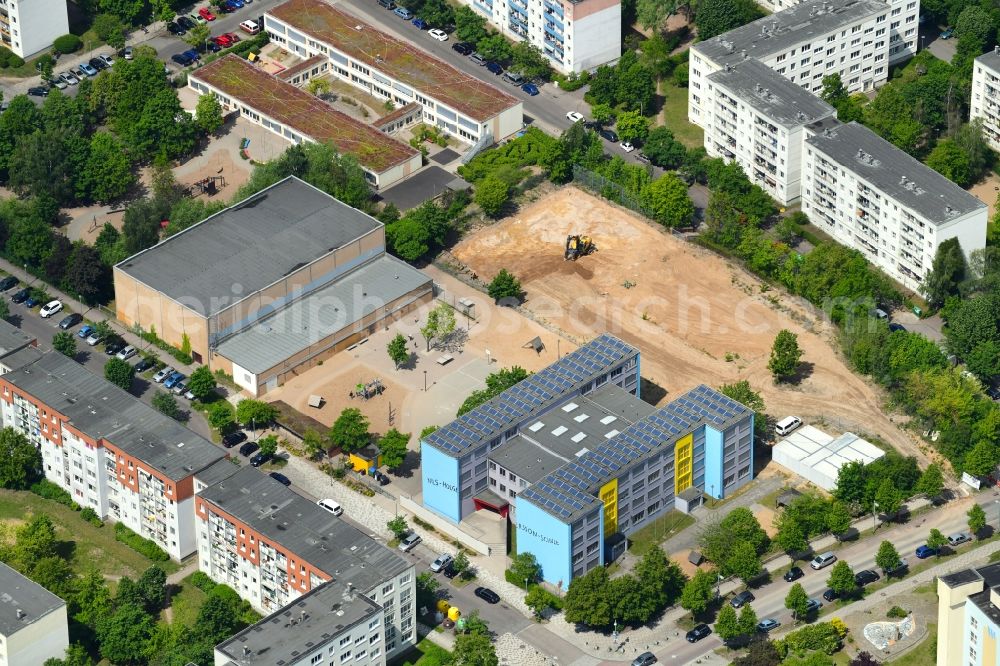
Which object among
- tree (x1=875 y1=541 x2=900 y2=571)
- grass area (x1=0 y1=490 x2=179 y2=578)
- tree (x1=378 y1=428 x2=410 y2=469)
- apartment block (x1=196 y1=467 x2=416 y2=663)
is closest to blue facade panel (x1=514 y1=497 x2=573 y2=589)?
apartment block (x1=196 y1=467 x2=416 y2=663)

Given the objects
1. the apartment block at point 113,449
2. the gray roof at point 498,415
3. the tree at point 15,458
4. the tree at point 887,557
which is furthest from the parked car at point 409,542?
the tree at point 887,557

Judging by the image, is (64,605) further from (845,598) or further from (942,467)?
(942,467)

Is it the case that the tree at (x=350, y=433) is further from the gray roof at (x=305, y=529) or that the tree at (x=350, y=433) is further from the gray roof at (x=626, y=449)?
the gray roof at (x=626, y=449)

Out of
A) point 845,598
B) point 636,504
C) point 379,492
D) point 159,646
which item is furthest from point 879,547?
point 159,646

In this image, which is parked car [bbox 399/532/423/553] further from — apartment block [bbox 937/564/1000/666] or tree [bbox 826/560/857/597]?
apartment block [bbox 937/564/1000/666]

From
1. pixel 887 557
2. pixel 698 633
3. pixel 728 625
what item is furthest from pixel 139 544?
pixel 887 557
